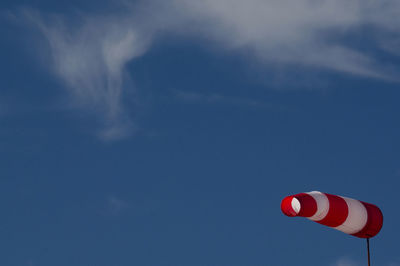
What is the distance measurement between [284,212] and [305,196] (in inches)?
30.6

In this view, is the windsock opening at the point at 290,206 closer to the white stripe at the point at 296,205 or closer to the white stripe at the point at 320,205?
the white stripe at the point at 296,205

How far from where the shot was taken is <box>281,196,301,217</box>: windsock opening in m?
23.6

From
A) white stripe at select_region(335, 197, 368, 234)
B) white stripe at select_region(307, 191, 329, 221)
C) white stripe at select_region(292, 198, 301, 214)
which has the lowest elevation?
white stripe at select_region(292, 198, 301, 214)

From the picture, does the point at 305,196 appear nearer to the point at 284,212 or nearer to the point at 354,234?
the point at 284,212

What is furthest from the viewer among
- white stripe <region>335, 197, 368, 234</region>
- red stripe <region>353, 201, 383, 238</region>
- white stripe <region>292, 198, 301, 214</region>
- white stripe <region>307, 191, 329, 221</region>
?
red stripe <region>353, 201, 383, 238</region>

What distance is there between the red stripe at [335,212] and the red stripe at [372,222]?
1.07 m

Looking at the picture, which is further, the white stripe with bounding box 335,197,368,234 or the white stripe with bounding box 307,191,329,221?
the white stripe with bounding box 335,197,368,234

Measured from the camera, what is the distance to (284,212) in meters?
23.9

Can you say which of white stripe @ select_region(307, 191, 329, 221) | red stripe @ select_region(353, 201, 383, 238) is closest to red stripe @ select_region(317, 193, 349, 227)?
white stripe @ select_region(307, 191, 329, 221)

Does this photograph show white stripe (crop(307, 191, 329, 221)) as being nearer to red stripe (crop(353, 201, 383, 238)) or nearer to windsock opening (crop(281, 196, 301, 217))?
windsock opening (crop(281, 196, 301, 217))

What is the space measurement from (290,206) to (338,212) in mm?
1940

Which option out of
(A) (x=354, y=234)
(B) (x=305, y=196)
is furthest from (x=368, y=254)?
(B) (x=305, y=196)

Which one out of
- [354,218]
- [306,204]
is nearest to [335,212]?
[354,218]

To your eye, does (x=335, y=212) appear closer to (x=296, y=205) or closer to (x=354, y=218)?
(x=354, y=218)
